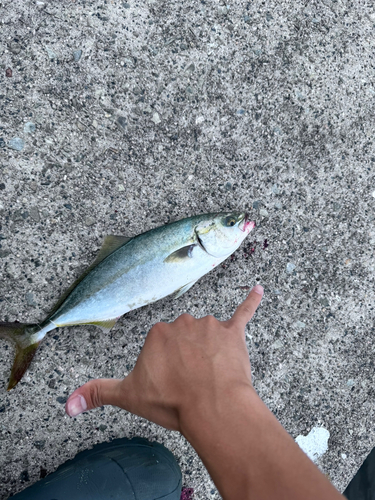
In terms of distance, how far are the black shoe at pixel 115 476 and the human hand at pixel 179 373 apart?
86cm

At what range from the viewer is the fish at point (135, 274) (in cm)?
235

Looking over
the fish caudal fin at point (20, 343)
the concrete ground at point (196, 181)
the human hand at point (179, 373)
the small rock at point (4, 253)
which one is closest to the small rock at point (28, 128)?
the concrete ground at point (196, 181)

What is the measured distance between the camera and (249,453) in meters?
1.37

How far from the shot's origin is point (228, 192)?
2752 mm

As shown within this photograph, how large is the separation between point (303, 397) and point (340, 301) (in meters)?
0.85

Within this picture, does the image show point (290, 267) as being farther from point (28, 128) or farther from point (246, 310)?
point (28, 128)

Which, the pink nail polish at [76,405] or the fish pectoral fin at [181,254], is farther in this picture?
the fish pectoral fin at [181,254]

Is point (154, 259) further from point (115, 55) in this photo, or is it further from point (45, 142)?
point (115, 55)

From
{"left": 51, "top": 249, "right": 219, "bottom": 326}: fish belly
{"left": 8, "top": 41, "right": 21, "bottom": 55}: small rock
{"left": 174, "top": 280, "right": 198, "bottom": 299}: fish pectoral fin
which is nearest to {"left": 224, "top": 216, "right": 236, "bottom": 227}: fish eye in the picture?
{"left": 51, "top": 249, "right": 219, "bottom": 326}: fish belly

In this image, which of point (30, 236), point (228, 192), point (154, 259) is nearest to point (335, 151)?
point (228, 192)

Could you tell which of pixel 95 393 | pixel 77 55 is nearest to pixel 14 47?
pixel 77 55

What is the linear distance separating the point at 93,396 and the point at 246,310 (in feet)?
A: 3.06

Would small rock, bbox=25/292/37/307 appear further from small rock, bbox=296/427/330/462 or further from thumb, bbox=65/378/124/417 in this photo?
small rock, bbox=296/427/330/462

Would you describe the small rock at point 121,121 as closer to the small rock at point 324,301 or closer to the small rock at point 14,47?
the small rock at point 14,47
